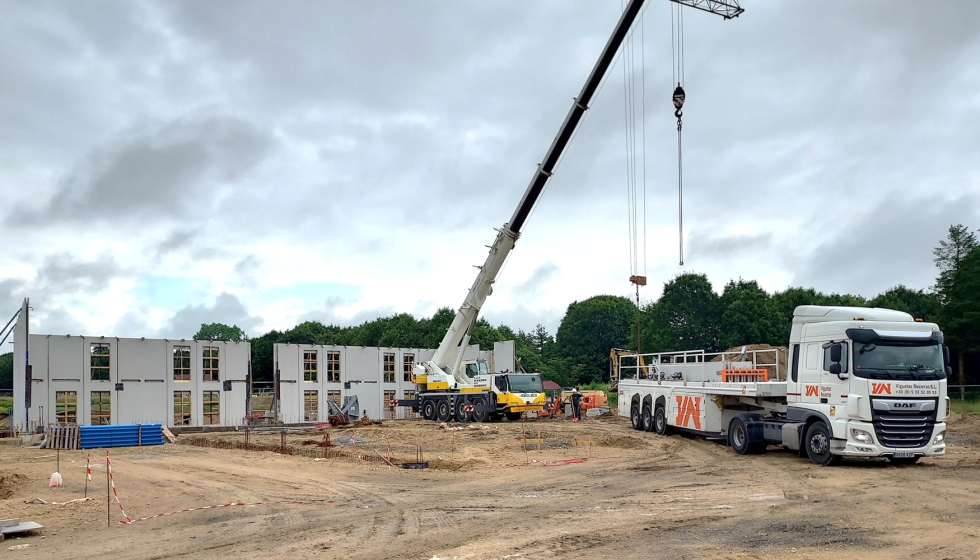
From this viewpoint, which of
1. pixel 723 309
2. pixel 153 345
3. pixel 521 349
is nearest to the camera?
pixel 153 345

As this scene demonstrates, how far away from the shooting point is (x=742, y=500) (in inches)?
508

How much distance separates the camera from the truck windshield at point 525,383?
3419 centimetres

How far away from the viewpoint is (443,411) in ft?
Answer: 121

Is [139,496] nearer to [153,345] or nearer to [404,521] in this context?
[404,521]

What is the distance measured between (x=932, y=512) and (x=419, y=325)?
250ft

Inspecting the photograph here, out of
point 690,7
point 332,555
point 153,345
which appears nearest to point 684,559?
point 332,555

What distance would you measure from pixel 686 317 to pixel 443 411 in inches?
1598

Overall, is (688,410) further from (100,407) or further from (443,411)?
(100,407)

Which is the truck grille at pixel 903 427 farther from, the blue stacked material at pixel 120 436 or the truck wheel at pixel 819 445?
the blue stacked material at pixel 120 436

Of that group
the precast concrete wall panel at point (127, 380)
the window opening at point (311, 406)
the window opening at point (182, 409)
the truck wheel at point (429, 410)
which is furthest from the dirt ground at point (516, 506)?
the window opening at point (311, 406)

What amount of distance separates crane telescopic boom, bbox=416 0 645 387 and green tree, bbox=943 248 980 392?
28173mm

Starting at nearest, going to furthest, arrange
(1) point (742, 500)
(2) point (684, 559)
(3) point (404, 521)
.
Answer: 1. (2) point (684, 559)
2. (3) point (404, 521)
3. (1) point (742, 500)

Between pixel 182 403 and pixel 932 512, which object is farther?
pixel 182 403

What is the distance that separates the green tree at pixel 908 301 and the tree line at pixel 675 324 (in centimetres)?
8
